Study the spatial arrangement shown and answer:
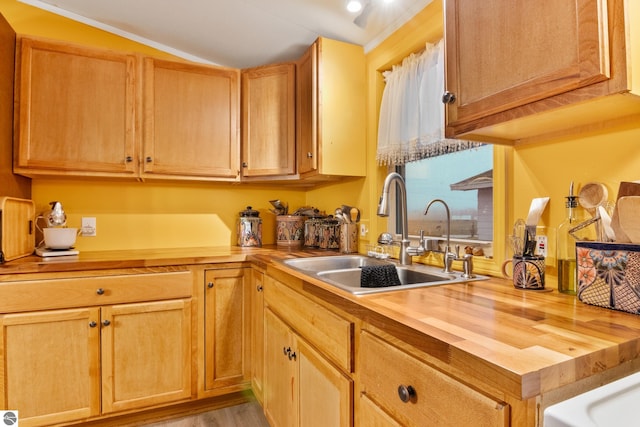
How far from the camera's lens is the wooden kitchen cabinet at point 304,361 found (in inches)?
42.7

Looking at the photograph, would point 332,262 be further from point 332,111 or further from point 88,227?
point 88,227

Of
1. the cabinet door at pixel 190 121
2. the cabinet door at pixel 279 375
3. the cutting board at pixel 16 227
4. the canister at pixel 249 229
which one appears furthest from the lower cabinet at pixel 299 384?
the cutting board at pixel 16 227

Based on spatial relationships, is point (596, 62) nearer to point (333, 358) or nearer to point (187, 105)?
point (333, 358)

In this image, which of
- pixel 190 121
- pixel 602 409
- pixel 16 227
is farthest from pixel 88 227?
pixel 602 409

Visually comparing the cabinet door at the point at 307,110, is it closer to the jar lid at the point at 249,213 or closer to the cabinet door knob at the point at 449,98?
the jar lid at the point at 249,213

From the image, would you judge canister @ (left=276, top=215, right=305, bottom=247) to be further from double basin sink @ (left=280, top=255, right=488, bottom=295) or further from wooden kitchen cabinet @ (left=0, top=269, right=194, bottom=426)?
wooden kitchen cabinet @ (left=0, top=269, right=194, bottom=426)

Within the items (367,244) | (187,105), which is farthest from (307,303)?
(187,105)

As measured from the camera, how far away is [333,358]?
1.13 m

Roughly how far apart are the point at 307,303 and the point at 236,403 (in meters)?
1.28

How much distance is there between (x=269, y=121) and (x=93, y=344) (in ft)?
5.36

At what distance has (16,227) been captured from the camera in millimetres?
1892

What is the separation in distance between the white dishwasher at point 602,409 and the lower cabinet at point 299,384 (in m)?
0.66

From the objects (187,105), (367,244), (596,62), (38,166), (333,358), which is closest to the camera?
(596,62)

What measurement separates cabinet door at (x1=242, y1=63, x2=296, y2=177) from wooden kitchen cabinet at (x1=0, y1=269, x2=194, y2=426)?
34.6 inches
